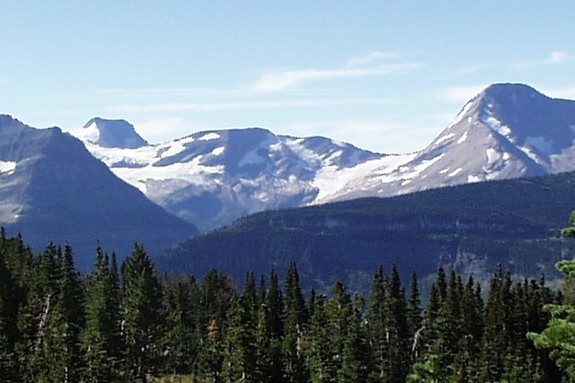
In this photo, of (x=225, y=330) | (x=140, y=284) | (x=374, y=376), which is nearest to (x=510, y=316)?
(x=374, y=376)

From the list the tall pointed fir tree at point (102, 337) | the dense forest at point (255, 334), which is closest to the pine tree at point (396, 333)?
the dense forest at point (255, 334)

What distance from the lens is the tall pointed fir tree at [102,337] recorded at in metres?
85.9

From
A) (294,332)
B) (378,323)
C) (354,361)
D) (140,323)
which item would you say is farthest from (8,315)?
(378,323)

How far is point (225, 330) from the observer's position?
11362 cm

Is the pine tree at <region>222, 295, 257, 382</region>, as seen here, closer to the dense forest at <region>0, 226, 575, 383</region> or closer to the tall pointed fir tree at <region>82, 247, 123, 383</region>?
the dense forest at <region>0, 226, 575, 383</region>

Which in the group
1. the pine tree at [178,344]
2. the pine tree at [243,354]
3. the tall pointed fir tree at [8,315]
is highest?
the tall pointed fir tree at [8,315]

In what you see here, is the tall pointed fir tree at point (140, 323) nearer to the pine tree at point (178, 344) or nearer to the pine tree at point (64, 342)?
the pine tree at point (64, 342)

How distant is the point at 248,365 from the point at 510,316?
33.0 m

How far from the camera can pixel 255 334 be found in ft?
333

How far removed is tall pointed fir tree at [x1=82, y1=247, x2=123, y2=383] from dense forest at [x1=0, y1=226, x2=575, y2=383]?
168mm

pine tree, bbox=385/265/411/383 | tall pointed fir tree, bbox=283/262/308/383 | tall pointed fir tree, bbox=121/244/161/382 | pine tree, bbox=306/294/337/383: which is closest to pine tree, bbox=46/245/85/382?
tall pointed fir tree, bbox=121/244/161/382

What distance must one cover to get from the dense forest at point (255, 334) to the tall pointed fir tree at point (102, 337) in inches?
6.6

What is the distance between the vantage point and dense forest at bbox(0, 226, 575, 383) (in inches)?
3521

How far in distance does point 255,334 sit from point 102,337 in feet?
52.9
